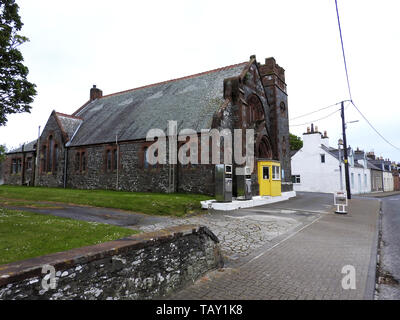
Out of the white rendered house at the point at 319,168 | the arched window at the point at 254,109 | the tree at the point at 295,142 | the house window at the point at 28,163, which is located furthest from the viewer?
the tree at the point at 295,142

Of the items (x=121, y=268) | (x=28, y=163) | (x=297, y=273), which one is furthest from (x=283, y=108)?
(x=28, y=163)

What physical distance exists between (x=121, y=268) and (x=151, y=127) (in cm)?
1794

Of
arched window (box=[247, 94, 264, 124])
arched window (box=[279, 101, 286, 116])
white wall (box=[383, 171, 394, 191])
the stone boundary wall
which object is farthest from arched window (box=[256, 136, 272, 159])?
white wall (box=[383, 171, 394, 191])

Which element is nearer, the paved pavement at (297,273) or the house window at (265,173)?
the paved pavement at (297,273)

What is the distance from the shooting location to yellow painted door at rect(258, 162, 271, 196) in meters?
21.3

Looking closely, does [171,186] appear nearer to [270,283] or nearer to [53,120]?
[270,283]

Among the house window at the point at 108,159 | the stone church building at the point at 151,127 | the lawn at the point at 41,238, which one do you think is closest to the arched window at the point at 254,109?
the stone church building at the point at 151,127

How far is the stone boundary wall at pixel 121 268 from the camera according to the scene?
9.21ft

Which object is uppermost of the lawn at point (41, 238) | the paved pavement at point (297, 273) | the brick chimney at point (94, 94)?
the brick chimney at point (94, 94)

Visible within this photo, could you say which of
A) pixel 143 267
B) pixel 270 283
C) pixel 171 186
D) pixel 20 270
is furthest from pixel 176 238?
pixel 171 186

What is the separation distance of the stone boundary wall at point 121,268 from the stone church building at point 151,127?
39.4ft

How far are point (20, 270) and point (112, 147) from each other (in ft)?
68.5

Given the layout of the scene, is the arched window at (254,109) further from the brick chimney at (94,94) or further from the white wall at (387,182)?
the white wall at (387,182)
